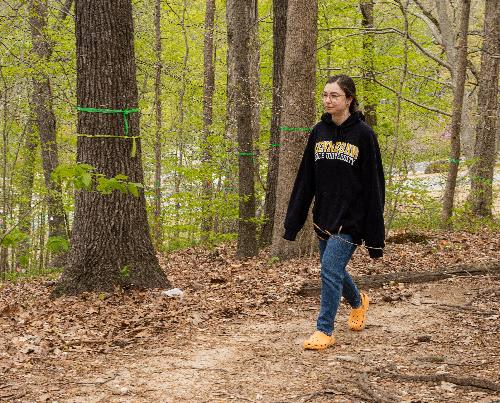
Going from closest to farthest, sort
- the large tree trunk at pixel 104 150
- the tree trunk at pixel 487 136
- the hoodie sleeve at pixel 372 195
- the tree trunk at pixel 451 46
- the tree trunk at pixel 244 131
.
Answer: the hoodie sleeve at pixel 372 195 < the large tree trunk at pixel 104 150 < the tree trunk at pixel 244 131 < the tree trunk at pixel 487 136 < the tree trunk at pixel 451 46

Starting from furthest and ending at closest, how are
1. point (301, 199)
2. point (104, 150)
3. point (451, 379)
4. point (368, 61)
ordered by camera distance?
1. point (368, 61)
2. point (104, 150)
3. point (301, 199)
4. point (451, 379)

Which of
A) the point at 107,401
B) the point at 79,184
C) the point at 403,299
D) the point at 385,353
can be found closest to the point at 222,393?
the point at 107,401

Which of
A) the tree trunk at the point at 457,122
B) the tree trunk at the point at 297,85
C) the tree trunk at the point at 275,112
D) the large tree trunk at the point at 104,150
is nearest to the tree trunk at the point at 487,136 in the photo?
the tree trunk at the point at 457,122

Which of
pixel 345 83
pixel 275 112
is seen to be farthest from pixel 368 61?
pixel 345 83

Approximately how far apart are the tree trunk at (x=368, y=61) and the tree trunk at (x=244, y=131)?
20.9 ft

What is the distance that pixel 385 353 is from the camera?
162 inches

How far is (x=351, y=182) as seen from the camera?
163 inches

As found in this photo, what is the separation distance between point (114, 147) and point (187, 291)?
221 centimetres

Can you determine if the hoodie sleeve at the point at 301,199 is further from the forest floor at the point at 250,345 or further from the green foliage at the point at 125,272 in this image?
the green foliage at the point at 125,272

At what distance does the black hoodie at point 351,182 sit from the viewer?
163 inches

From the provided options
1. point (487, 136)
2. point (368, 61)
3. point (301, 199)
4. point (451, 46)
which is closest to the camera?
point (301, 199)

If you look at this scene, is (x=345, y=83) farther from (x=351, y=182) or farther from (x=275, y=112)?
(x=275, y=112)

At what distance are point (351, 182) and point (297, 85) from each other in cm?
374

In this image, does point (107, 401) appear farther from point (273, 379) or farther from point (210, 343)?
point (210, 343)
